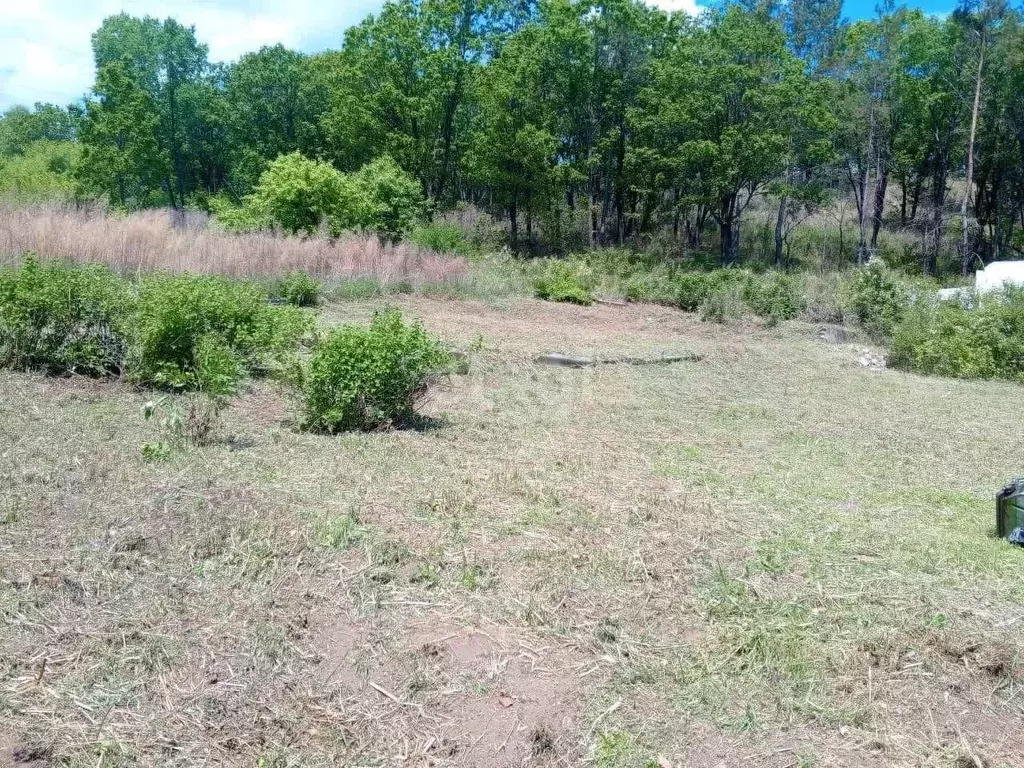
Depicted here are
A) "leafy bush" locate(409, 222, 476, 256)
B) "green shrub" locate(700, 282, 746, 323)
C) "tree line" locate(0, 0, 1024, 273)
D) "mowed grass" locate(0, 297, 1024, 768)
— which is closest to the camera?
"mowed grass" locate(0, 297, 1024, 768)

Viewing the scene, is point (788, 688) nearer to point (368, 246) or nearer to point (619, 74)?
point (368, 246)

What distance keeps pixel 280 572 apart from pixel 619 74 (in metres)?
29.5

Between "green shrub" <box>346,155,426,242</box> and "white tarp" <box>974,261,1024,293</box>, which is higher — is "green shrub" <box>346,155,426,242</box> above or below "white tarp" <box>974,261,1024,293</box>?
above

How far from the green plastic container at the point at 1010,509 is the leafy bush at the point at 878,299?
13.6 meters

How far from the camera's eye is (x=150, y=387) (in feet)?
25.6

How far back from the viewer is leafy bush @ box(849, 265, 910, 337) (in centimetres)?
1788

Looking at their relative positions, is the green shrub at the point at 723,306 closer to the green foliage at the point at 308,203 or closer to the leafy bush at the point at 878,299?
the leafy bush at the point at 878,299

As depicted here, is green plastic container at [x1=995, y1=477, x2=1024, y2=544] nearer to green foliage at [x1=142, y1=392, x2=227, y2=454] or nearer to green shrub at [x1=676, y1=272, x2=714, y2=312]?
green foliage at [x1=142, y1=392, x2=227, y2=454]

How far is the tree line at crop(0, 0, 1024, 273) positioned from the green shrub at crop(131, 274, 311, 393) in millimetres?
20982

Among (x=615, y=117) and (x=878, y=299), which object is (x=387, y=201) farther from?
(x=615, y=117)

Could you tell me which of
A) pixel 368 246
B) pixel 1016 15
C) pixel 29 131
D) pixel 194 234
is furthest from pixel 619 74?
pixel 29 131

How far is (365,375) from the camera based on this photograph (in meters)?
6.54

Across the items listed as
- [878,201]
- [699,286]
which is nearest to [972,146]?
[878,201]

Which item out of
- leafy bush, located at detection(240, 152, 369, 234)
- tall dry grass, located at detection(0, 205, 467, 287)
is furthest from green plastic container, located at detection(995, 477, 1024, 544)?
leafy bush, located at detection(240, 152, 369, 234)
